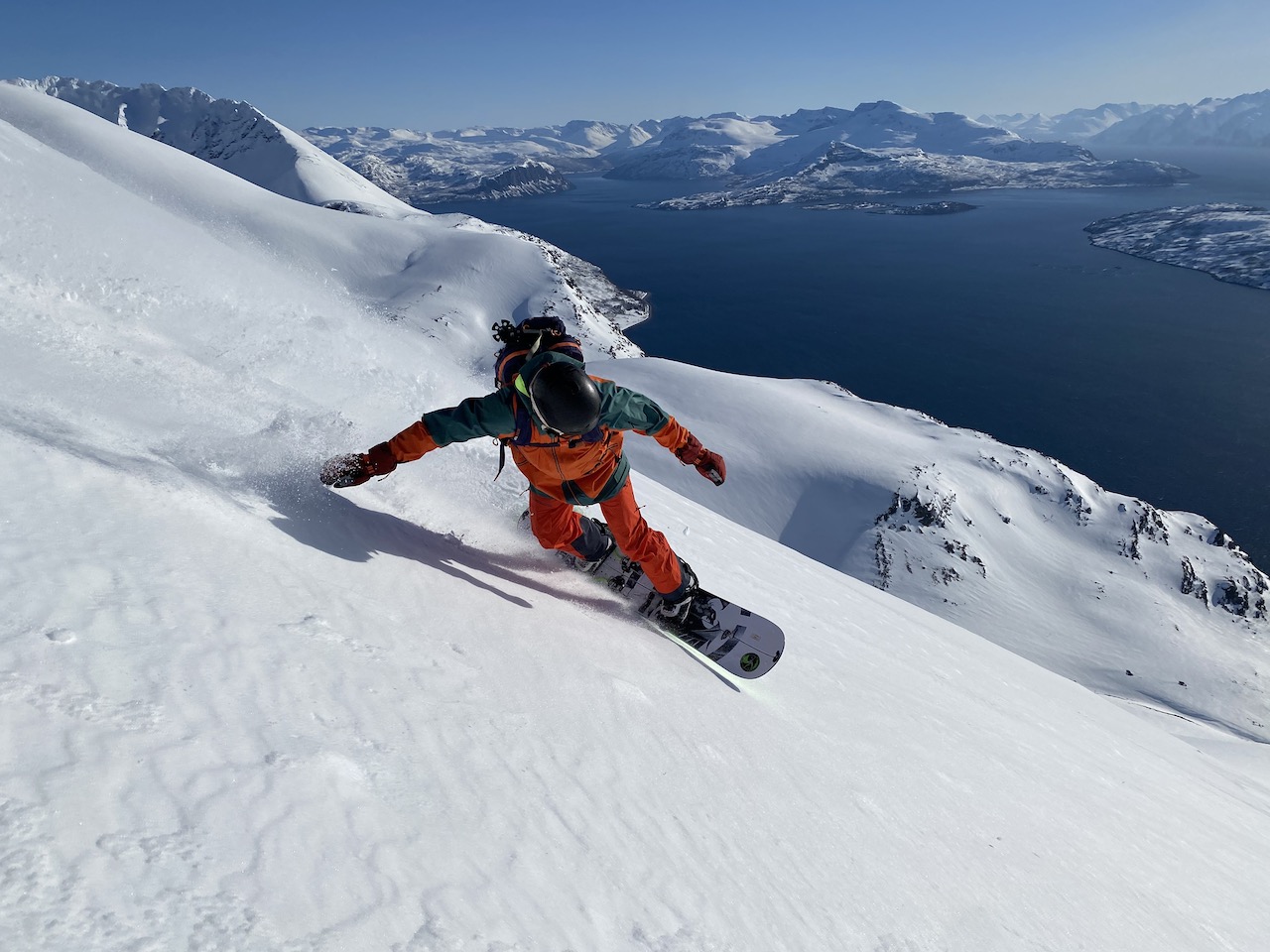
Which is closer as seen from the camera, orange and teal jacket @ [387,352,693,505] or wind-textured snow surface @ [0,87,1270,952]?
wind-textured snow surface @ [0,87,1270,952]

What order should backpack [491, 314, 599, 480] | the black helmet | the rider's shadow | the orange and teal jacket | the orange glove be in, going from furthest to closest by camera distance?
the orange glove
the orange and teal jacket
backpack [491, 314, 599, 480]
the rider's shadow
the black helmet

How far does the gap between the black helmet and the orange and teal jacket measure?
0.11 metres

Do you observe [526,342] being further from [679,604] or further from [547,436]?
[679,604]

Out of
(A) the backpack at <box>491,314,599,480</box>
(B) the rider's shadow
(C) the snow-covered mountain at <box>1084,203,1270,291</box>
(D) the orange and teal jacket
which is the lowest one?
(B) the rider's shadow

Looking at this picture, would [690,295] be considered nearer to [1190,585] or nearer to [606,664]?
[1190,585]

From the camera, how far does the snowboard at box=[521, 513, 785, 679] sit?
5824 millimetres

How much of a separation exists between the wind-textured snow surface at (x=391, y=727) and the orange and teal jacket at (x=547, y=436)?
0.82 m

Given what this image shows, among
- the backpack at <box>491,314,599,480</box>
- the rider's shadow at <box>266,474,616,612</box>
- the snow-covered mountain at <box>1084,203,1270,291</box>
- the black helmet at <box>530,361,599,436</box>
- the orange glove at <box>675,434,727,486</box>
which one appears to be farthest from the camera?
the snow-covered mountain at <box>1084,203,1270,291</box>

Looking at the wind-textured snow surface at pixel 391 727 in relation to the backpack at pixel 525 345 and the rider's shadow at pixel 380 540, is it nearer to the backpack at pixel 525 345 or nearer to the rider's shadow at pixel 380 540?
the rider's shadow at pixel 380 540

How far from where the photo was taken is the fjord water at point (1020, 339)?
64750 millimetres

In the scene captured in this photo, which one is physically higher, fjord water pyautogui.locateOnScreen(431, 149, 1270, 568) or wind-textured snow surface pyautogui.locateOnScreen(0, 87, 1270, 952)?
wind-textured snow surface pyautogui.locateOnScreen(0, 87, 1270, 952)

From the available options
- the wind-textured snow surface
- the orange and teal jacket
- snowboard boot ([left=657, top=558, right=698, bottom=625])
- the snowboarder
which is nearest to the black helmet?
the snowboarder

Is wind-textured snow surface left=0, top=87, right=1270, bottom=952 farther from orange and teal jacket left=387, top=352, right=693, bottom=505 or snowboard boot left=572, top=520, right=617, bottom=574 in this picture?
orange and teal jacket left=387, top=352, right=693, bottom=505

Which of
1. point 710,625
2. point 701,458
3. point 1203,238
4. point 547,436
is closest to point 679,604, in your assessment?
point 710,625
